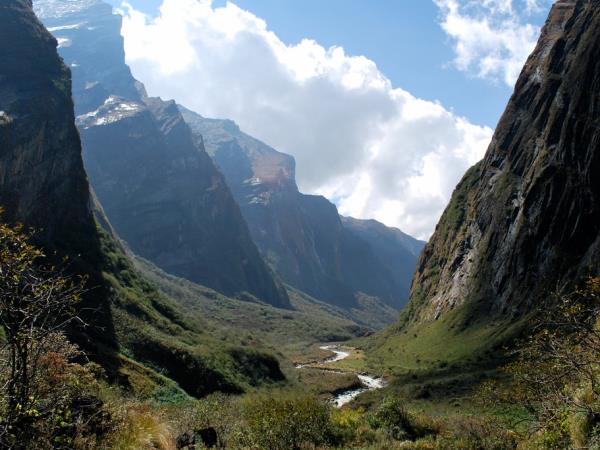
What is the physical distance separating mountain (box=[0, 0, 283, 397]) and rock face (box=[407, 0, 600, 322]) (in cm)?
5314

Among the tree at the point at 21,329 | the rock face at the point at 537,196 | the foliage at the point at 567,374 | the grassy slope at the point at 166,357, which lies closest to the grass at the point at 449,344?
→ the rock face at the point at 537,196

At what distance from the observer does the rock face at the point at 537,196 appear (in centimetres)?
8906

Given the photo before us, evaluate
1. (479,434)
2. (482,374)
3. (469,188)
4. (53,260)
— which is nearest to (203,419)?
(479,434)

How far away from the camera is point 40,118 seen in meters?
102

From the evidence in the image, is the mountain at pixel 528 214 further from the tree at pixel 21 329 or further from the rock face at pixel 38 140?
the rock face at pixel 38 140

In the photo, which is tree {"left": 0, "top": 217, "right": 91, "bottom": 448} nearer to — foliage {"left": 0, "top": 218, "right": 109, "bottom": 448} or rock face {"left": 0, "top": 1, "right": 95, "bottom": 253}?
foliage {"left": 0, "top": 218, "right": 109, "bottom": 448}

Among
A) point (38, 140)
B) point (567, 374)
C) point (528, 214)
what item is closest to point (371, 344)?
point (528, 214)

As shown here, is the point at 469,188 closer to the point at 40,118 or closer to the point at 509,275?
the point at 509,275

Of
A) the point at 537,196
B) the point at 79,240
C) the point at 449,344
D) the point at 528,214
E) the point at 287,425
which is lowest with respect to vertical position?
the point at 287,425

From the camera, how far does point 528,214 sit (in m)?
104

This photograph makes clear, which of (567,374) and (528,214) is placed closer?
(567,374)

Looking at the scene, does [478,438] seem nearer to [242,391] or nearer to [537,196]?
[242,391]

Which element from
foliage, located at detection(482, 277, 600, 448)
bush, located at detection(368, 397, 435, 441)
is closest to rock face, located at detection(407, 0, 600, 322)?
bush, located at detection(368, 397, 435, 441)

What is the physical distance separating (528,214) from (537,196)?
14.9 feet
